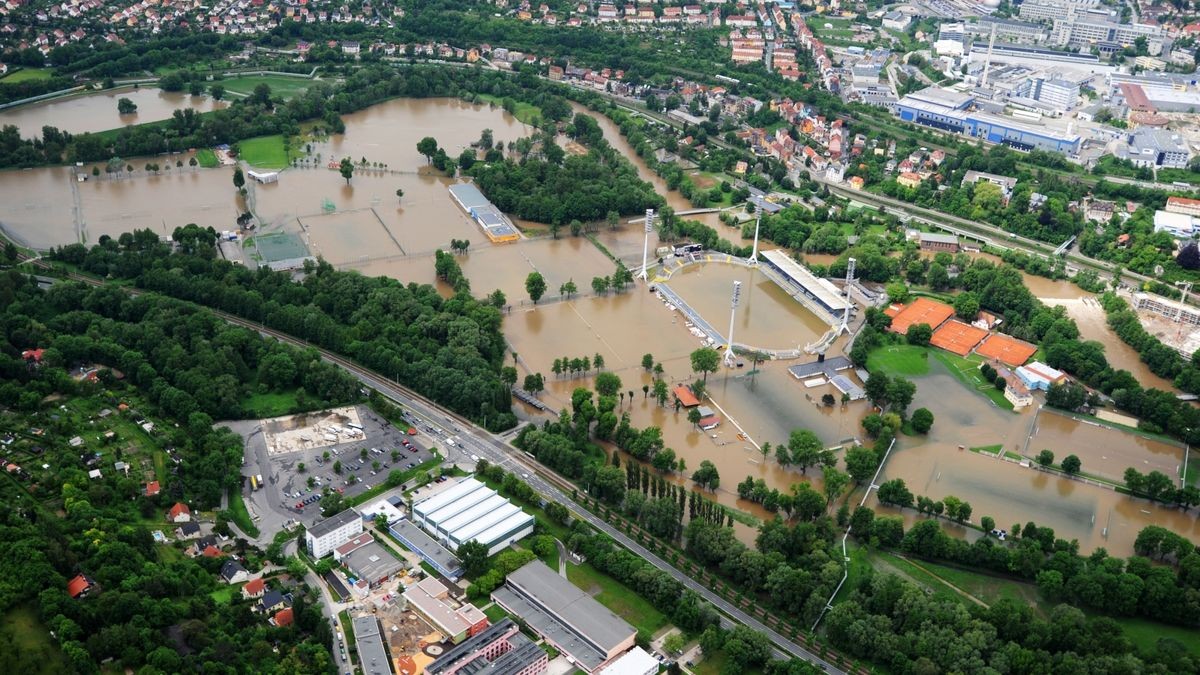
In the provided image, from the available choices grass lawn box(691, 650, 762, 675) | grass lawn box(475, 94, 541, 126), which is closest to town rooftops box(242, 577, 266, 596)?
grass lawn box(691, 650, 762, 675)

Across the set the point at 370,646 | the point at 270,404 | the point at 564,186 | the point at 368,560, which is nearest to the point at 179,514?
the point at 368,560

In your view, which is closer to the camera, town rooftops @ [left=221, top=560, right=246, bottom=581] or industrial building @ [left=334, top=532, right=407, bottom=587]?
town rooftops @ [left=221, top=560, right=246, bottom=581]

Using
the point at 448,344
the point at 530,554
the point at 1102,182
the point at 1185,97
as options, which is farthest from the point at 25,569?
the point at 1185,97

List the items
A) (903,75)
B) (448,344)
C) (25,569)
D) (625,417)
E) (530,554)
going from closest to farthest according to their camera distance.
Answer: (25,569)
(530,554)
(625,417)
(448,344)
(903,75)

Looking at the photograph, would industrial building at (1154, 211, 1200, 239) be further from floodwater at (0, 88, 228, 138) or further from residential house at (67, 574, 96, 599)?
A: floodwater at (0, 88, 228, 138)

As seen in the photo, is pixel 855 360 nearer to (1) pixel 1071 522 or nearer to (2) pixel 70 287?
(1) pixel 1071 522

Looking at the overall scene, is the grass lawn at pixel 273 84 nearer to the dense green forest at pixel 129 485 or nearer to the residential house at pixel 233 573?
the dense green forest at pixel 129 485

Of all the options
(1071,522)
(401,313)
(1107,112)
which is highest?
(1107,112)
